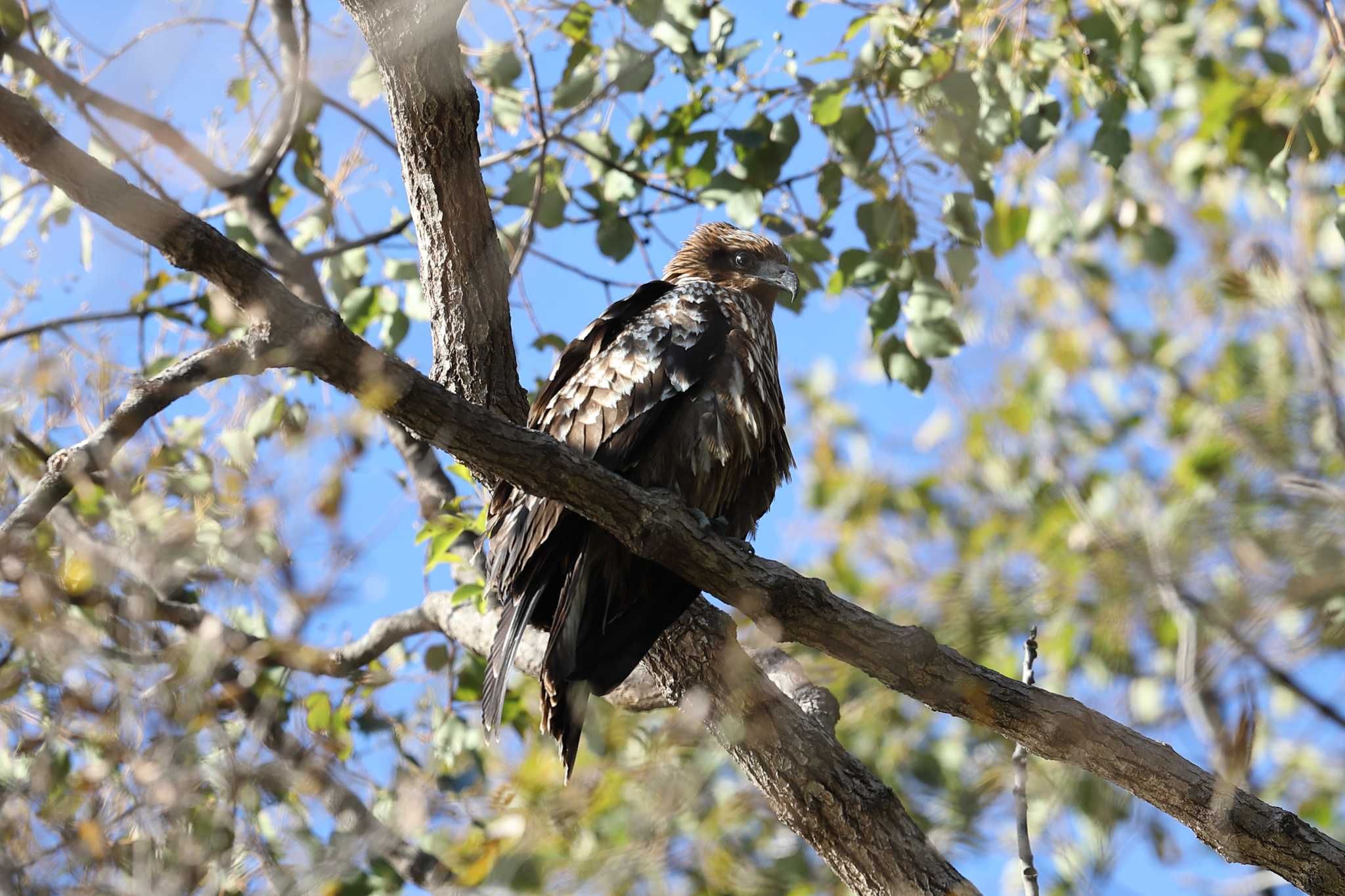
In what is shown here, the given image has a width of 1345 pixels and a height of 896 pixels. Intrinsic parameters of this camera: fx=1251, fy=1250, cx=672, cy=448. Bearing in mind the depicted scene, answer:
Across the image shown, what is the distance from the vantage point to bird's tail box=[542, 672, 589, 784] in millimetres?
3654

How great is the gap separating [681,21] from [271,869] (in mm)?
2979

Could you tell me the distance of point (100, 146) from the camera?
195 inches

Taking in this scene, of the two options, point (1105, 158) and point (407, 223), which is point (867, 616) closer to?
point (1105, 158)

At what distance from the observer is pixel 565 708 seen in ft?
12.1

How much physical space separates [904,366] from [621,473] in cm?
139

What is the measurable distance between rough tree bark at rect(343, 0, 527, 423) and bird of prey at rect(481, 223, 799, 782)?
0.83 feet

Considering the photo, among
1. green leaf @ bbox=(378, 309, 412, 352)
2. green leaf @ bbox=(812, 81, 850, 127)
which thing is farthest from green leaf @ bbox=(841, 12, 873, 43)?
green leaf @ bbox=(378, 309, 412, 352)

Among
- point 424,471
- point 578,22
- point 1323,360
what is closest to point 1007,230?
point 578,22

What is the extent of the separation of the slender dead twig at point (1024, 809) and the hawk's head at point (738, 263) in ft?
5.93

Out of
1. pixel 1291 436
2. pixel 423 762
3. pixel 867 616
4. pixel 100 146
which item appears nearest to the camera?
pixel 1291 436

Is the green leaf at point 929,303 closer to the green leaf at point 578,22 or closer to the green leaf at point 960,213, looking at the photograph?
the green leaf at point 960,213

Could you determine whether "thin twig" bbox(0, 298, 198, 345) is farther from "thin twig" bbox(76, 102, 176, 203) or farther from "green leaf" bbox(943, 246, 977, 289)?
"green leaf" bbox(943, 246, 977, 289)

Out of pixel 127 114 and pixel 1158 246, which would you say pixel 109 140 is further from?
pixel 1158 246

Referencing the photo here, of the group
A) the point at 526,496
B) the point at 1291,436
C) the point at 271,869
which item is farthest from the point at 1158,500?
the point at 271,869
